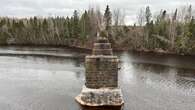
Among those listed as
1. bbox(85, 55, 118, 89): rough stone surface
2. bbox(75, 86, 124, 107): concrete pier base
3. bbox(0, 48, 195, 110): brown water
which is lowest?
bbox(0, 48, 195, 110): brown water

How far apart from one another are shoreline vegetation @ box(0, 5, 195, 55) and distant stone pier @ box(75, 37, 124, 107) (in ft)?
146

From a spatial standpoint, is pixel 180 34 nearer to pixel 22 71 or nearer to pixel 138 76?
pixel 138 76

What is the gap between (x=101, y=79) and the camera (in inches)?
703

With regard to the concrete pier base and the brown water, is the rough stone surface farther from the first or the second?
the brown water

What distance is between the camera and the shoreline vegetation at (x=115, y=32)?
7094cm

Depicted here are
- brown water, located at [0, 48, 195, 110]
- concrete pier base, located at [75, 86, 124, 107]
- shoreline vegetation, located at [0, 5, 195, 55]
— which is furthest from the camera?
shoreline vegetation, located at [0, 5, 195, 55]

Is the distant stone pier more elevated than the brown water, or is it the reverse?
the distant stone pier

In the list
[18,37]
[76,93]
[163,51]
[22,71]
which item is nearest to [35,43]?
[18,37]

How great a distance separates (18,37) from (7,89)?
7914 cm

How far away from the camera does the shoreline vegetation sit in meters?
70.9

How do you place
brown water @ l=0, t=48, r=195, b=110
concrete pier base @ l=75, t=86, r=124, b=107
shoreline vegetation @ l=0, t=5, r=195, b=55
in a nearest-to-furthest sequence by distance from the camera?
1. concrete pier base @ l=75, t=86, r=124, b=107
2. brown water @ l=0, t=48, r=195, b=110
3. shoreline vegetation @ l=0, t=5, r=195, b=55

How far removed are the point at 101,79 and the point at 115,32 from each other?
222 feet

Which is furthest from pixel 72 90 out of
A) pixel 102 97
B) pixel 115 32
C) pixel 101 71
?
pixel 115 32

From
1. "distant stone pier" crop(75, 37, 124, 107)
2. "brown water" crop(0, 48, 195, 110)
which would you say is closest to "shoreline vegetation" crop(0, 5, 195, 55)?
"brown water" crop(0, 48, 195, 110)
